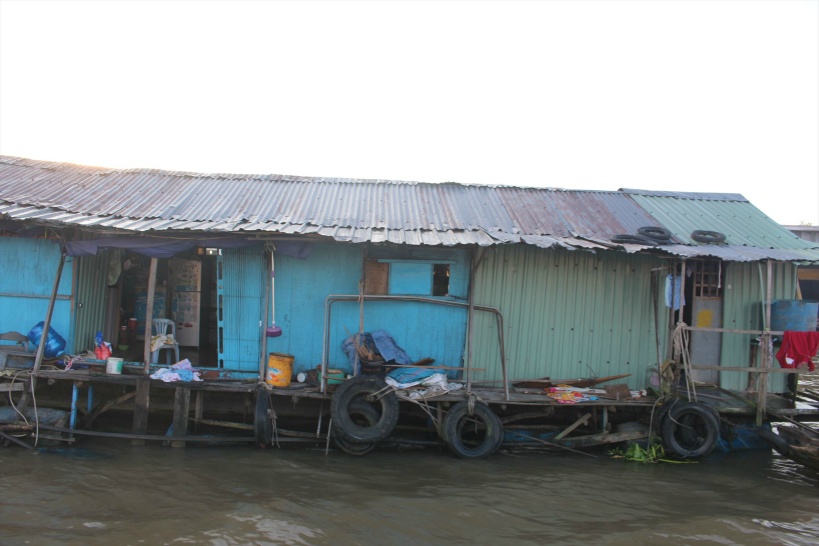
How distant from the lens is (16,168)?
11.3 meters

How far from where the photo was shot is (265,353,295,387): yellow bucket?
28.9 ft

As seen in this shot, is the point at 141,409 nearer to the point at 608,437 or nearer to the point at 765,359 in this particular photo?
the point at 608,437

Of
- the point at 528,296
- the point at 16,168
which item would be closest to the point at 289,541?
the point at 528,296

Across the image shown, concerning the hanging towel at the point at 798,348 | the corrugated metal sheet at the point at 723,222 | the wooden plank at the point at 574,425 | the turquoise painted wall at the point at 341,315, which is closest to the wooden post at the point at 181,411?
the turquoise painted wall at the point at 341,315

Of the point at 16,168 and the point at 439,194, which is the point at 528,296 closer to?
the point at 439,194

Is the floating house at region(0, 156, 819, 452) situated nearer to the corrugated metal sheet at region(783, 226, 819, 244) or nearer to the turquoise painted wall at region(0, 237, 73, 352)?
the turquoise painted wall at region(0, 237, 73, 352)

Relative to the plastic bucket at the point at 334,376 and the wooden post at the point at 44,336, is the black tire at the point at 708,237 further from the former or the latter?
the wooden post at the point at 44,336

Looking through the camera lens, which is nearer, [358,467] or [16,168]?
[358,467]

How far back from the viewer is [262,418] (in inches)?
336

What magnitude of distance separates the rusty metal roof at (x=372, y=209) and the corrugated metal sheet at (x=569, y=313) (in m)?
0.55

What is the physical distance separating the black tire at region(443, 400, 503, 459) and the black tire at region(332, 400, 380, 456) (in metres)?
1.17

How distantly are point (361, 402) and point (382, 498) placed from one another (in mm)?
1850

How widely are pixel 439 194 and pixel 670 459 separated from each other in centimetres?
663

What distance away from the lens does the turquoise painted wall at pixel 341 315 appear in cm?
942
